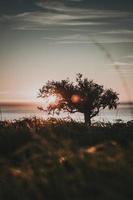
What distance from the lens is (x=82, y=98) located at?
2360 inches

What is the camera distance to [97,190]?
4941mm

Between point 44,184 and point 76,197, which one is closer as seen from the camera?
point 76,197

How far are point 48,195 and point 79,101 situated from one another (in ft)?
178

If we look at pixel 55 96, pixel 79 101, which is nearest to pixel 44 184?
pixel 79 101

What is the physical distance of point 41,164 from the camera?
5.93 meters

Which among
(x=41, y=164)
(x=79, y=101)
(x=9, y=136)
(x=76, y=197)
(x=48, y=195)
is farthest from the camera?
(x=79, y=101)

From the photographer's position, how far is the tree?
5891cm

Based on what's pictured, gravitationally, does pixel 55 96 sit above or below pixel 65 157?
above

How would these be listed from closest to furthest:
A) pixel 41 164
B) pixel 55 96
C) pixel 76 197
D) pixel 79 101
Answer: pixel 76 197 → pixel 41 164 → pixel 79 101 → pixel 55 96

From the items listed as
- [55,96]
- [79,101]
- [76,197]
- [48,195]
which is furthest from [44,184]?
[55,96]

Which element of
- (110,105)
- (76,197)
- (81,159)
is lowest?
(76,197)

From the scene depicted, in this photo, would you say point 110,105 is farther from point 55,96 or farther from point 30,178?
point 30,178

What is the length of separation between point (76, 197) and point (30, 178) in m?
0.55

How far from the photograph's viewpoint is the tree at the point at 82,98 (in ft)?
193
